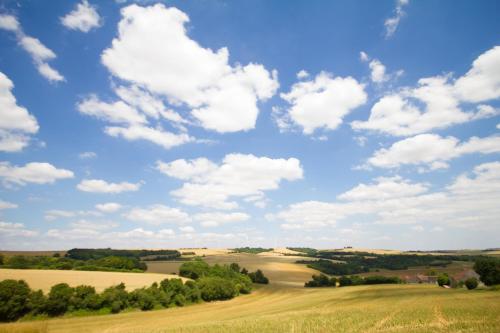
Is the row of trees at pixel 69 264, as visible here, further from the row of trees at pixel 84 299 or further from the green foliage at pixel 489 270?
the green foliage at pixel 489 270

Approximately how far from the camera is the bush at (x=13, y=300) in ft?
157

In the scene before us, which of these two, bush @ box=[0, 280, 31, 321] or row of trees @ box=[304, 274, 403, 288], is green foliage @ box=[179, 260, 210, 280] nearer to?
row of trees @ box=[304, 274, 403, 288]

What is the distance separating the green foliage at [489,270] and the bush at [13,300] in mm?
87365

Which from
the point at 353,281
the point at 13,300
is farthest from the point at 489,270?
the point at 13,300

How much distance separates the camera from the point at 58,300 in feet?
171

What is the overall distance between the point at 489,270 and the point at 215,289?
60050 mm

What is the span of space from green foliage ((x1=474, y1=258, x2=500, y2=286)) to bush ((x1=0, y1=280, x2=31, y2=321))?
87365 mm

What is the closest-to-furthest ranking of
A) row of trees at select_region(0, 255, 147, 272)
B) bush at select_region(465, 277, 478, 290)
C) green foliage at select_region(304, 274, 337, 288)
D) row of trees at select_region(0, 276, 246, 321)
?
row of trees at select_region(0, 276, 246, 321) < bush at select_region(465, 277, 478, 290) < row of trees at select_region(0, 255, 147, 272) < green foliage at select_region(304, 274, 337, 288)

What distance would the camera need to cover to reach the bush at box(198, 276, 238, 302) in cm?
7731

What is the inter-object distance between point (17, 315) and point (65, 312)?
619 centimetres

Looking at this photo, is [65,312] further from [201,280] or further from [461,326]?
[461,326]

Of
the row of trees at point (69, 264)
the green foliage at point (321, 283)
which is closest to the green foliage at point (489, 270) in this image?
the green foliage at point (321, 283)

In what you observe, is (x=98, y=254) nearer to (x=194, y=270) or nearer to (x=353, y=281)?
(x=194, y=270)

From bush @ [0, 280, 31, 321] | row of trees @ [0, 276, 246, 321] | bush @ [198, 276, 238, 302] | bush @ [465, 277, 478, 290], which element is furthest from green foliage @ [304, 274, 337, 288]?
bush @ [0, 280, 31, 321]
